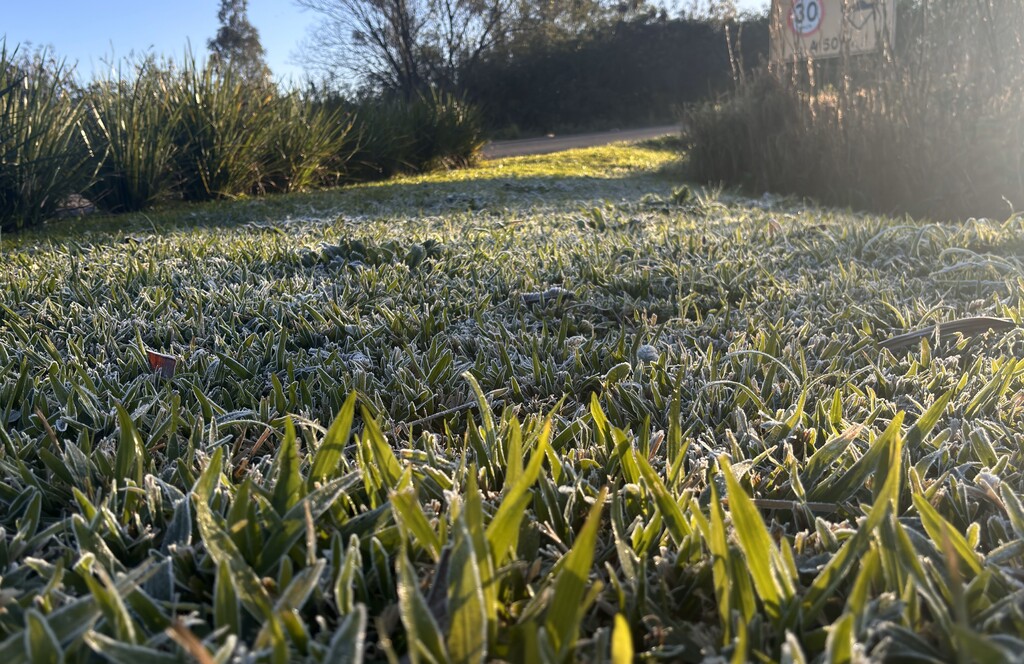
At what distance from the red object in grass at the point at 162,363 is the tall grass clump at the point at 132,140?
4612mm

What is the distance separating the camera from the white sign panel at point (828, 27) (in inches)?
278

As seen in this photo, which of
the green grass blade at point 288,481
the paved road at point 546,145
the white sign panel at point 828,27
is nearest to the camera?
the green grass blade at point 288,481

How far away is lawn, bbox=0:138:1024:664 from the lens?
2.57 feet

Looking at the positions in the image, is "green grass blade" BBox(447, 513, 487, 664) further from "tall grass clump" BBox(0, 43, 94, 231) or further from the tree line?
the tree line

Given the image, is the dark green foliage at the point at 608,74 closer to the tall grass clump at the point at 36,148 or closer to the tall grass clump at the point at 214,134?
the tall grass clump at the point at 214,134

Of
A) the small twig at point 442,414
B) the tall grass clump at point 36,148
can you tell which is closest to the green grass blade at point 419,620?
the small twig at point 442,414

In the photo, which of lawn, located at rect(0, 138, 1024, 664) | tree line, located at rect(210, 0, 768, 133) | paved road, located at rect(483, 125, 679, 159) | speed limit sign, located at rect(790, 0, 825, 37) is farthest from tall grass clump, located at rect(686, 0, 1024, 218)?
tree line, located at rect(210, 0, 768, 133)

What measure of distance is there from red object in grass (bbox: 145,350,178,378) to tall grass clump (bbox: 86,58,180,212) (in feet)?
15.1

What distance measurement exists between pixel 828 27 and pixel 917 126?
10.3 ft

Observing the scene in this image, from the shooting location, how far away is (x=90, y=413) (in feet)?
4.85

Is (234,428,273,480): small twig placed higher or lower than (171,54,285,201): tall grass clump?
lower

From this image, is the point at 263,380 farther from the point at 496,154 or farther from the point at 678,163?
the point at 496,154

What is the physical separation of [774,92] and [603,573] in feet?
26.9

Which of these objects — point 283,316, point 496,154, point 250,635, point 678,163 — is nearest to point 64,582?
point 250,635
